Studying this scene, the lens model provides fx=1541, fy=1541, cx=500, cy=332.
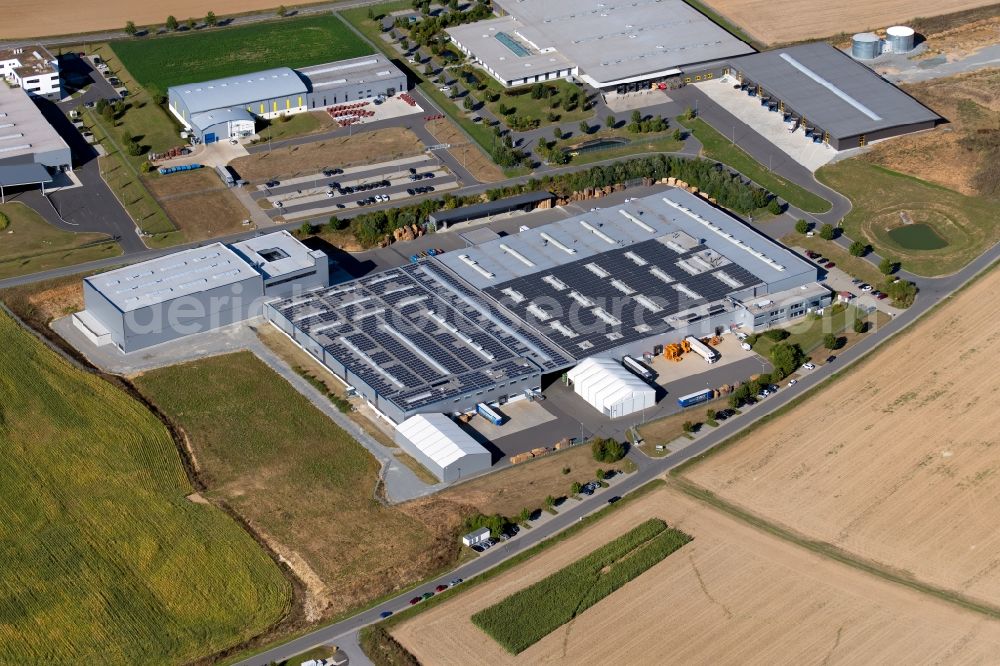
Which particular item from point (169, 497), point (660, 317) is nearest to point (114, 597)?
point (169, 497)

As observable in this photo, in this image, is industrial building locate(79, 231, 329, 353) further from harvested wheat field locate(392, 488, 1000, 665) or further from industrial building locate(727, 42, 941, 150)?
industrial building locate(727, 42, 941, 150)

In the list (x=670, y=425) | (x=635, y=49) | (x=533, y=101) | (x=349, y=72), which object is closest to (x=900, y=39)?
(x=635, y=49)

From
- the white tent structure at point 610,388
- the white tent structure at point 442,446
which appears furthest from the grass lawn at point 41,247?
the white tent structure at point 610,388

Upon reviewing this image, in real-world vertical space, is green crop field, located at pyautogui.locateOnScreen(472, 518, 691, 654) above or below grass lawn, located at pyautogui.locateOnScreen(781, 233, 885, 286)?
above

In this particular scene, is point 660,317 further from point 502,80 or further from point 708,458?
point 502,80

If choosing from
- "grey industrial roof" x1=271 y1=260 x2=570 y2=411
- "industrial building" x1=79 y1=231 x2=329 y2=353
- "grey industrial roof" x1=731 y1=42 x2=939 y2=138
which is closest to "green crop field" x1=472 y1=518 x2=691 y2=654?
"grey industrial roof" x1=271 y1=260 x2=570 y2=411

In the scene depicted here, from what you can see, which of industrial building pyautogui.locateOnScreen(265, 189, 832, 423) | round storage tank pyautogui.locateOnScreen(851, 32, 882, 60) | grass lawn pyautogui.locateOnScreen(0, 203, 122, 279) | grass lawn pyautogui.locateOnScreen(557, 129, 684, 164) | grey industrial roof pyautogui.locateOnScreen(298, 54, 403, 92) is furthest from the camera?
round storage tank pyautogui.locateOnScreen(851, 32, 882, 60)

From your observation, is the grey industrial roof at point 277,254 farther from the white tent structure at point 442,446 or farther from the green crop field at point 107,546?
the white tent structure at point 442,446
